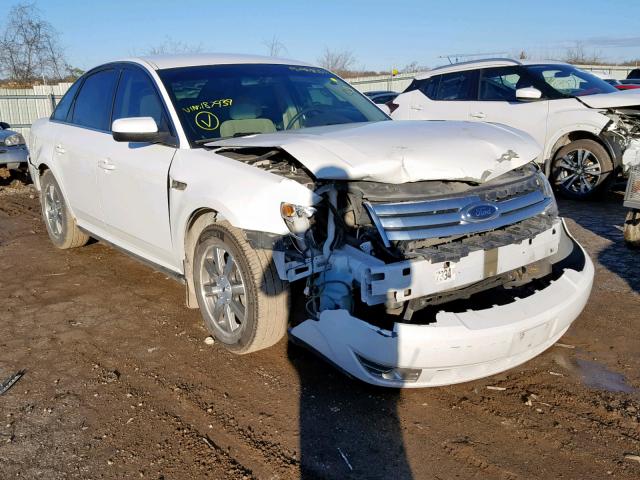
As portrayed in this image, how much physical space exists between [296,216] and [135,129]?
53.0 inches

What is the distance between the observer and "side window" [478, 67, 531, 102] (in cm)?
873

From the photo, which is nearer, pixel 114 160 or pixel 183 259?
pixel 183 259

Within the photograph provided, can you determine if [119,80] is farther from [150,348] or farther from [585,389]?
[585,389]

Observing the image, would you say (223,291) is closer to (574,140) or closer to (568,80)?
(574,140)

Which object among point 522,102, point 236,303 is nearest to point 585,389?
point 236,303

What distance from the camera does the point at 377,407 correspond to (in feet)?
10.5

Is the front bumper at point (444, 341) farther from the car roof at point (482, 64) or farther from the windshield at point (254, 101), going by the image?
the car roof at point (482, 64)

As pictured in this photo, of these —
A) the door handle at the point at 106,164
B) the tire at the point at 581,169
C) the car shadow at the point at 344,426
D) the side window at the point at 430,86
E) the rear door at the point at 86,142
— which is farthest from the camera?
the side window at the point at 430,86

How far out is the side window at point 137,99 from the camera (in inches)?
169

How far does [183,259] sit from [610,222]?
5140mm

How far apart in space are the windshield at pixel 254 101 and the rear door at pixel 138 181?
0.19 meters

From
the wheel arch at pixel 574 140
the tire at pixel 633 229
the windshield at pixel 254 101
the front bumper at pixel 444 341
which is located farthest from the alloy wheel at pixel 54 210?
the wheel arch at pixel 574 140

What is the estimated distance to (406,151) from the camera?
323 cm

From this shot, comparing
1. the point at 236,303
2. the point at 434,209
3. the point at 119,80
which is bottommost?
the point at 236,303
